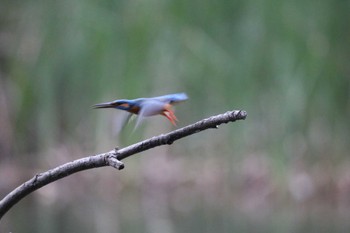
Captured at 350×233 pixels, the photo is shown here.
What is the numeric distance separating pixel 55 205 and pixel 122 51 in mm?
1317

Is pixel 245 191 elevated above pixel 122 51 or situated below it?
below

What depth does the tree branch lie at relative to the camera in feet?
5.18

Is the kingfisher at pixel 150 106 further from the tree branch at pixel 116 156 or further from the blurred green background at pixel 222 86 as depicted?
the blurred green background at pixel 222 86

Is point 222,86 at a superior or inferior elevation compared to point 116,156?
superior

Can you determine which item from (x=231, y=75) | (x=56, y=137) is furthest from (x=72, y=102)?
(x=231, y=75)

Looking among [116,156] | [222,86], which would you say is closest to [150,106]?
[116,156]

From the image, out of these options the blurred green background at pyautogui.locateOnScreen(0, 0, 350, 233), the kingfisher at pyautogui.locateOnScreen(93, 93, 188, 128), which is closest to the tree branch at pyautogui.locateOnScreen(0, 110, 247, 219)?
the kingfisher at pyautogui.locateOnScreen(93, 93, 188, 128)

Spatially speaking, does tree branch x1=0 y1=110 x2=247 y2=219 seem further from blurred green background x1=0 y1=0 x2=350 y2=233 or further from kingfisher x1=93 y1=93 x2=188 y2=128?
blurred green background x1=0 y1=0 x2=350 y2=233

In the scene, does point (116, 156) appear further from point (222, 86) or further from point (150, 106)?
point (222, 86)

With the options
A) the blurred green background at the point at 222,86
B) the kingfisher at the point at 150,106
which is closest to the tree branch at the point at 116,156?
the kingfisher at the point at 150,106

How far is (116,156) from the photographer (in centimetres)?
166

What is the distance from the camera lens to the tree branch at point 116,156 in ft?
5.18

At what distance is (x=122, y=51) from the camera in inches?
298

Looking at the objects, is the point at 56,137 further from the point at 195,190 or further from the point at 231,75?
the point at 231,75
